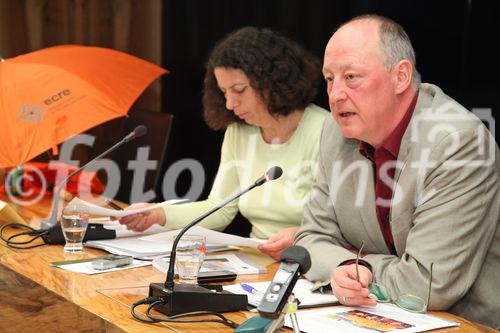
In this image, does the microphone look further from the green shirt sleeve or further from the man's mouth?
the green shirt sleeve

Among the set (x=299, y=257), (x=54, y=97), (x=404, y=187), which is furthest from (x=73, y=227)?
(x=299, y=257)

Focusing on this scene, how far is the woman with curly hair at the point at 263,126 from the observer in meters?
2.83

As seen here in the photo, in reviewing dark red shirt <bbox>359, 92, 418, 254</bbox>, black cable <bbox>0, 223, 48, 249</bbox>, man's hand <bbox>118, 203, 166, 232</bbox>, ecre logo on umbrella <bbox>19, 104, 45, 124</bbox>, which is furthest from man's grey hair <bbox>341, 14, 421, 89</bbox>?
ecre logo on umbrella <bbox>19, 104, 45, 124</bbox>

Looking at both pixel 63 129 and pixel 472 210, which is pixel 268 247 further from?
pixel 63 129

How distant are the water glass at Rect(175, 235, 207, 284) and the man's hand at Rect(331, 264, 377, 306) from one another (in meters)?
0.35

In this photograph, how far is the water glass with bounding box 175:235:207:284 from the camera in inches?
77.5

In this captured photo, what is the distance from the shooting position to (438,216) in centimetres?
189

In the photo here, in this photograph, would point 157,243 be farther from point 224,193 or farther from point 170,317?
point 170,317

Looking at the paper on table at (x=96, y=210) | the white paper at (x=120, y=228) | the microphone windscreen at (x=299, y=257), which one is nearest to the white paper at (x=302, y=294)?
the microphone windscreen at (x=299, y=257)

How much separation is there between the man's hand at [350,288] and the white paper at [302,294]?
3 centimetres

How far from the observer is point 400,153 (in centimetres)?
202

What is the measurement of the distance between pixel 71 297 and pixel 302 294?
54cm

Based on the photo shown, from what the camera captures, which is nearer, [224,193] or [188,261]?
[188,261]

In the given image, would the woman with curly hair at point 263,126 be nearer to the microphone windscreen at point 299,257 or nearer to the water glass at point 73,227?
the water glass at point 73,227
